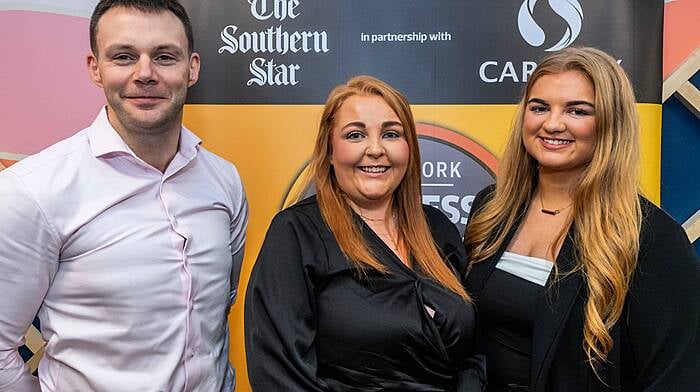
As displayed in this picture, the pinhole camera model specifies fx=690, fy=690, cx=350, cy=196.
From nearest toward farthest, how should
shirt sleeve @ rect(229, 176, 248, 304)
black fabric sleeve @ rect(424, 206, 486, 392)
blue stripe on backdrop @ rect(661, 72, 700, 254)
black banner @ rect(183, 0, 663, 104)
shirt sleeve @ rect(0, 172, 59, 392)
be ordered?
1. shirt sleeve @ rect(0, 172, 59, 392)
2. black fabric sleeve @ rect(424, 206, 486, 392)
3. shirt sleeve @ rect(229, 176, 248, 304)
4. black banner @ rect(183, 0, 663, 104)
5. blue stripe on backdrop @ rect(661, 72, 700, 254)

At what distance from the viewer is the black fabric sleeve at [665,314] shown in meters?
1.24

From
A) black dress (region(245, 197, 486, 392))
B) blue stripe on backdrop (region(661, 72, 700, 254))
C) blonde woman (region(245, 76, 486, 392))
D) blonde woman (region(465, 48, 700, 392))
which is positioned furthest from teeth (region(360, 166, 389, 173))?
blue stripe on backdrop (region(661, 72, 700, 254))

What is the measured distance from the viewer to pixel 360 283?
1286mm

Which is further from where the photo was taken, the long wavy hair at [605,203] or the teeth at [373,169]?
the teeth at [373,169]

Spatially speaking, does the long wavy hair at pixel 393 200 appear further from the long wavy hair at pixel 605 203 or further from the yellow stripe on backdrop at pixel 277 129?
the yellow stripe on backdrop at pixel 277 129

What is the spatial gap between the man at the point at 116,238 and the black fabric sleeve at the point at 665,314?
2.70 ft

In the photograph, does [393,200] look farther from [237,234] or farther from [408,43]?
[408,43]

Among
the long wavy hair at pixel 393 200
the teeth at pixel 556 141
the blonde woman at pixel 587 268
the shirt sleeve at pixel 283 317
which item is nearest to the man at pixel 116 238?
the shirt sleeve at pixel 283 317

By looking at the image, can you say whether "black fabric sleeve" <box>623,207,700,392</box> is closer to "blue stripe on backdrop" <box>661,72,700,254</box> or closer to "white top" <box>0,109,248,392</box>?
"blue stripe on backdrop" <box>661,72,700,254</box>

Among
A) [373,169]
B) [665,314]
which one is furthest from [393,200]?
[665,314]

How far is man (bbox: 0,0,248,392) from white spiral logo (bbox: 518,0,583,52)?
2.89ft

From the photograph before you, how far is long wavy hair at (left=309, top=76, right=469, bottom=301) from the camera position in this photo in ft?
4.43

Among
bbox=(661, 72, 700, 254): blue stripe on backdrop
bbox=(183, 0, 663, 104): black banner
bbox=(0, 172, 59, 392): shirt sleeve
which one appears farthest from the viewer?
bbox=(661, 72, 700, 254): blue stripe on backdrop

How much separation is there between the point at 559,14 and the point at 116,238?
122 centimetres
